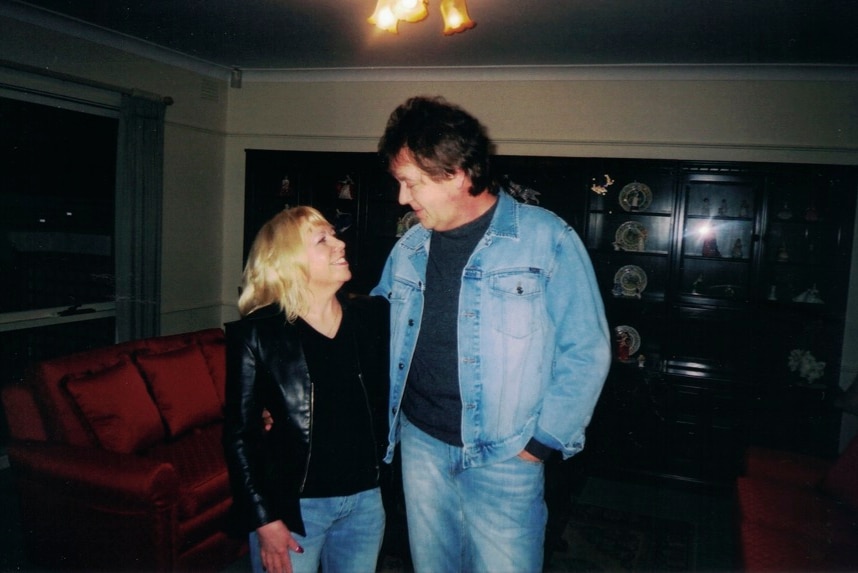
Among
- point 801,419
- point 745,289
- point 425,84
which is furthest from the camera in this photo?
point 425,84

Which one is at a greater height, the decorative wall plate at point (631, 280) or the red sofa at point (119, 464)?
the decorative wall plate at point (631, 280)

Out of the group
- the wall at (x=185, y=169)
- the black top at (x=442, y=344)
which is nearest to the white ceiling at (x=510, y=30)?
the wall at (x=185, y=169)

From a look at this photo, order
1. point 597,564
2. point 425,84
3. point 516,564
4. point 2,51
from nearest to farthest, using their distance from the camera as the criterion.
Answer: point 516,564
point 597,564
point 2,51
point 425,84

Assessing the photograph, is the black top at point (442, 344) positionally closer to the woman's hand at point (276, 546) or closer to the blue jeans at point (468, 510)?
the blue jeans at point (468, 510)

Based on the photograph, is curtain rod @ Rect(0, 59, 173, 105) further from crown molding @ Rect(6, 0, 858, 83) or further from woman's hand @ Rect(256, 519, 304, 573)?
woman's hand @ Rect(256, 519, 304, 573)

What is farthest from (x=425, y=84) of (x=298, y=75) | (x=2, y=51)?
(x=2, y=51)

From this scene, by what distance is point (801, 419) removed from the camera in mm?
3881

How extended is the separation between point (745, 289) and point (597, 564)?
8.43ft

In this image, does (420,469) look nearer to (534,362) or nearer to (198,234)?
(534,362)

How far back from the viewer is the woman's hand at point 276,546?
1.36m

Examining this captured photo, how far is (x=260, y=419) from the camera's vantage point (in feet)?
4.66

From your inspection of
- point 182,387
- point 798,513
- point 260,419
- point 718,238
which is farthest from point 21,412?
point 718,238

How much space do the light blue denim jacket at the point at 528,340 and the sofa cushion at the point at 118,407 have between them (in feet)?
6.56

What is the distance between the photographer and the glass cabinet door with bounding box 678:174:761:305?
4.18 metres
